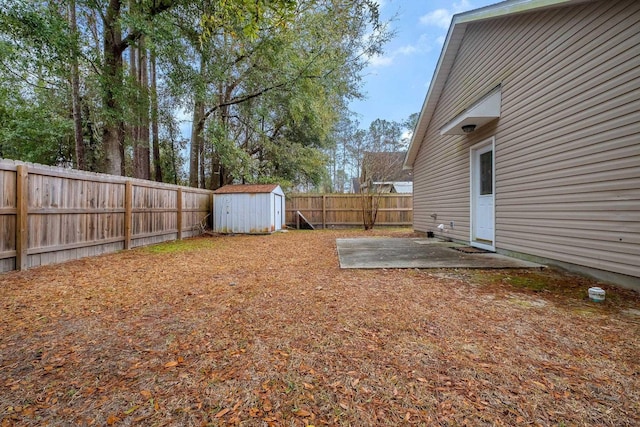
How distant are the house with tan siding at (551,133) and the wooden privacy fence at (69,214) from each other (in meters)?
7.17

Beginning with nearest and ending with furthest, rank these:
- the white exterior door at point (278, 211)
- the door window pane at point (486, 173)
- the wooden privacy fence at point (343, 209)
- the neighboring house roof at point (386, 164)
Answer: the door window pane at point (486, 173)
the white exterior door at point (278, 211)
the wooden privacy fence at point (343, 209)
the neighboring house roof at point (386, 164)

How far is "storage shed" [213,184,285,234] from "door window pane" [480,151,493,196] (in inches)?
258

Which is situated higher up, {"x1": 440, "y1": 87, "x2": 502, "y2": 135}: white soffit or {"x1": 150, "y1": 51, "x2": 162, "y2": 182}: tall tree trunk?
{"x1": 150, "y1": 51, "x2": 162, "y2": 182}: tall tree trunk

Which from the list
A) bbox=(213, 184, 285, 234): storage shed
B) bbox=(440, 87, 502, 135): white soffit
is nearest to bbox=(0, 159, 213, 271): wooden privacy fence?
bbox=(213, 184, 285, 234): storage shed

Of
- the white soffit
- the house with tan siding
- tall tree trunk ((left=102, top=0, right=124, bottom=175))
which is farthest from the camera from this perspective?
tall tree trunk ((left=102, top=0, right=124, bottom=175))

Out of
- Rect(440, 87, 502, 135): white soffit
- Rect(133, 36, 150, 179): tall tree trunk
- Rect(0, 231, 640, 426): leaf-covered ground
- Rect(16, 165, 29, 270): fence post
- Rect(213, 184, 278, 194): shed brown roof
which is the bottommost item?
Rect(0, 231, 640, 426): leaf-covered ground

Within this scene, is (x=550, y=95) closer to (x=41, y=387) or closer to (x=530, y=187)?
(x=530, y=187)

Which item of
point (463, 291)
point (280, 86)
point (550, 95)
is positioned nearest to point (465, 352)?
point (463, 291)

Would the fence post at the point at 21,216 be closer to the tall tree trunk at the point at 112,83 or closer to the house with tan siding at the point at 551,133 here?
the tall tree trunk at the point at 112,83

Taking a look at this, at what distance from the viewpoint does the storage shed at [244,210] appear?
10.0m

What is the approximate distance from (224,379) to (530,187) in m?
4.97

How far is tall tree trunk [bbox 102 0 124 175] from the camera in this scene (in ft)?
23.7

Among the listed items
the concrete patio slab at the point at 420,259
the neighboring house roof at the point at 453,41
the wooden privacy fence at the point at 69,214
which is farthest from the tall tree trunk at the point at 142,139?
the neighboring house roof at the point at 453,41

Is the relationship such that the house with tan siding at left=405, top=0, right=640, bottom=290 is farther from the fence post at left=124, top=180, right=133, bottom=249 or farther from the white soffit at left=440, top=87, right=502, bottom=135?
the fence post at left=124, top=180, right=133, bottom=249
